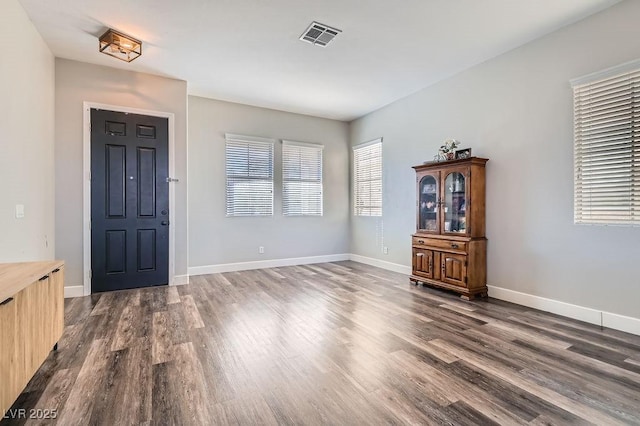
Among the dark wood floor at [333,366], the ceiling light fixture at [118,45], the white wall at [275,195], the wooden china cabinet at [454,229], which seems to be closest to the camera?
the dark wood floor at [333,366]

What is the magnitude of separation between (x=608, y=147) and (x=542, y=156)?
57cm

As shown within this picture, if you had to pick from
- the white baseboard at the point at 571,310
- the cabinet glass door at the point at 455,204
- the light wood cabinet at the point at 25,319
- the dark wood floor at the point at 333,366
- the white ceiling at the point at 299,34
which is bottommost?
the dark wood floor at the point at 333,366

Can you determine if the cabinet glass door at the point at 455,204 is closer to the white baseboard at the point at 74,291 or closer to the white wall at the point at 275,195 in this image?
the white wall at the point at 275,195

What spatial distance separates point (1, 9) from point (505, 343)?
4994 millimetres

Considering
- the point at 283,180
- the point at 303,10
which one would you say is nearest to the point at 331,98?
the point at 283,180

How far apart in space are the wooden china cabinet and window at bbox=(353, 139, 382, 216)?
4.88ft

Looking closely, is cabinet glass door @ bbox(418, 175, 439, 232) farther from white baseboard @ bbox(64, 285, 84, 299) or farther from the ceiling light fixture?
white baseboard @ bbox(64, 285, 84, 299)

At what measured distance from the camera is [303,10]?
116 inches

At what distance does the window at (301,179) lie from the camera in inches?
241

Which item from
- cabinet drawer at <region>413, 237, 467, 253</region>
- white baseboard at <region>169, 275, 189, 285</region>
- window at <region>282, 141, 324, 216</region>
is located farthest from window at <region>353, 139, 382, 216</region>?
white baseboard at <region>169, 275, 189, 285</region>

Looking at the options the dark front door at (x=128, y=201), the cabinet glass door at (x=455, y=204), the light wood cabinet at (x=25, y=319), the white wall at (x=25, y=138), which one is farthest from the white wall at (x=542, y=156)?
the white wall at (x=25, y=138)

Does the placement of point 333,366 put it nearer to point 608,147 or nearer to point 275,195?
point 608,147

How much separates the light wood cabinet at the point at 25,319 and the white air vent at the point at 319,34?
3.13m

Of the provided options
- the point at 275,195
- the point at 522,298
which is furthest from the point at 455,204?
the point at 275,195
